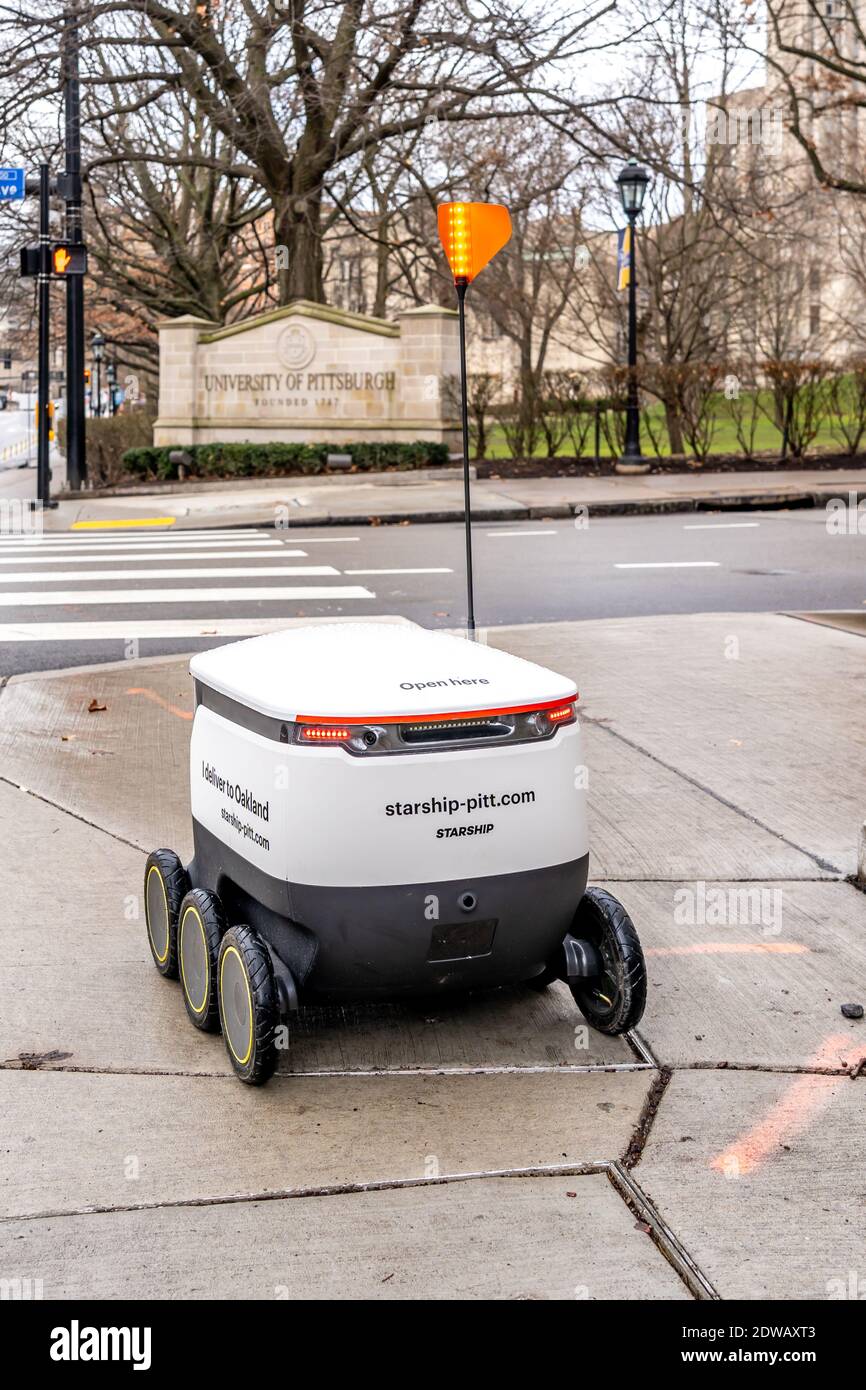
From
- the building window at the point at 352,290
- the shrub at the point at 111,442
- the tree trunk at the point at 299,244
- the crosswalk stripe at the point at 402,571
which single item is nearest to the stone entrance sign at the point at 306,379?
the tree trunk at the point at 299,244

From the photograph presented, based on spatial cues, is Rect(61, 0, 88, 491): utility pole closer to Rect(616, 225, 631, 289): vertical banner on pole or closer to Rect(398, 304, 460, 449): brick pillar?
Rect(398, 304, 460, 449): brick pillar

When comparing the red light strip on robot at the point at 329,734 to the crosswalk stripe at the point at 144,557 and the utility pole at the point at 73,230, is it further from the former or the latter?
the utility pole at the point at 73,230

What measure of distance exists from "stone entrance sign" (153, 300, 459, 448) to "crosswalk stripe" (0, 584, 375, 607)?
1395cm

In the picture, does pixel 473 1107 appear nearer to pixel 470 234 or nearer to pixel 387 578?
pixel 470 234

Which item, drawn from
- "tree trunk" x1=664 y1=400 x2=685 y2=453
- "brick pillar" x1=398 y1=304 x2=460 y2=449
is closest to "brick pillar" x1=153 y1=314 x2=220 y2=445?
"brick pillar" x1=398 y1=304 x2=460 y2=449

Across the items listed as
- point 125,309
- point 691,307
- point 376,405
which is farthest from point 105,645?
point 125,309

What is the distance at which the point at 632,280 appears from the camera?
22422 mm

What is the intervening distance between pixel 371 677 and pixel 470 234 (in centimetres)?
404

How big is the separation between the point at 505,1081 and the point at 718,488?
1766cm

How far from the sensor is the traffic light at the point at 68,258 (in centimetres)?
2244

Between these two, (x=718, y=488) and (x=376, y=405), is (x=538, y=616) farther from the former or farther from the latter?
(x=376, y=405)

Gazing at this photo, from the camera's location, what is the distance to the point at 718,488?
810 inches

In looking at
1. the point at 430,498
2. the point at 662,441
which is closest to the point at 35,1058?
the point at 430,498

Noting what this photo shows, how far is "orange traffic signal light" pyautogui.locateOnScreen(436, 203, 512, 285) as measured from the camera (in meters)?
7.14
